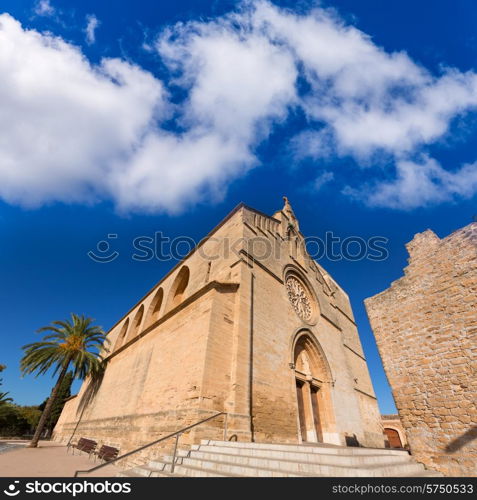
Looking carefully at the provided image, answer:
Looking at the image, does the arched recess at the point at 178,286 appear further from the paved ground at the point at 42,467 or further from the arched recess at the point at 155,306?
the paved ground at the point at 42,467

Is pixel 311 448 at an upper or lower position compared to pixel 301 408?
lower

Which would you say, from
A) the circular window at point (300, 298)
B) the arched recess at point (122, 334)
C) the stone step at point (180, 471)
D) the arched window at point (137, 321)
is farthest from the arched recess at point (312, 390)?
the arched recess at point (122, 334)

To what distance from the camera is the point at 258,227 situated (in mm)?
12273

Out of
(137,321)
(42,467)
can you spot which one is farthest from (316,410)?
(137,321)

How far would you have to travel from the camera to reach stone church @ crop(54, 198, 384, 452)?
7211 millimetres

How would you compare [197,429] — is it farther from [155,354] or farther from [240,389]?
[155,354]

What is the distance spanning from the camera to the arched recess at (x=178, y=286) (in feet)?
46.9

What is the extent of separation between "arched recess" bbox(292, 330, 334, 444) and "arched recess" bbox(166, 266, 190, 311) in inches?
274

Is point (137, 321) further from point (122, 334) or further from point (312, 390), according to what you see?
point (312, 390)

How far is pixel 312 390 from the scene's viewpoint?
11.5 m

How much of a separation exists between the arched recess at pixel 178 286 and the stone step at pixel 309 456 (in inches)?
371

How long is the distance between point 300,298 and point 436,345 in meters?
8.20

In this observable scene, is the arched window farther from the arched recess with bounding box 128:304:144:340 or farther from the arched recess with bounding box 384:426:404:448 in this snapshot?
the arched recess with bounding box 384:426:404:448
